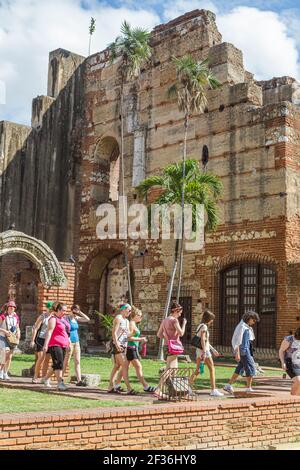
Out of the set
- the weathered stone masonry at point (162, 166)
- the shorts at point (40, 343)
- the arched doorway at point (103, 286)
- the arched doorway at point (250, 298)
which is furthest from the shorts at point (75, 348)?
the arched doorway at point (103, 286)

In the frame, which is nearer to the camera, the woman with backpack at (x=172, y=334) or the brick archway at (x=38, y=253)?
the woman with backpack at (x=172, y=334)

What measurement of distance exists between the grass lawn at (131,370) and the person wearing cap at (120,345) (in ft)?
3.12

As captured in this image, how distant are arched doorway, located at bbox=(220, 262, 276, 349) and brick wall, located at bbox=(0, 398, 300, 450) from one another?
11977mm

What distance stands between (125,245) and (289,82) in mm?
10306

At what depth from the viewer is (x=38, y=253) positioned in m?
14.7

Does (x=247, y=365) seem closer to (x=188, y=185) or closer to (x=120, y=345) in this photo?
(x=120, y=345)

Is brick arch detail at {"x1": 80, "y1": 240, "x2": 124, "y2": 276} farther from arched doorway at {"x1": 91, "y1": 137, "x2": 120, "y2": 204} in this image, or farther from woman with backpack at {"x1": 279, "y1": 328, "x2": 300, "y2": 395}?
woman with backpack at {"x1": 279, "y1": 328, "x2": 300, "y2": 395}

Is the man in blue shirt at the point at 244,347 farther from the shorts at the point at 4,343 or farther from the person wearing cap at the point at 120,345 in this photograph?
the shorts at the point at 4,343

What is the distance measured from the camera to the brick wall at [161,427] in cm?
695

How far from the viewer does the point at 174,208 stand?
2389 centimetres

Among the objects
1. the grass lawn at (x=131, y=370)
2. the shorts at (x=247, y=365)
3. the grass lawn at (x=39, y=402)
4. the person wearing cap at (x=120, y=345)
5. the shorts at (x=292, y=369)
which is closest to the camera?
the grass lawn at (x=39, y=402)

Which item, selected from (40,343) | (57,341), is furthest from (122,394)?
(40,343)

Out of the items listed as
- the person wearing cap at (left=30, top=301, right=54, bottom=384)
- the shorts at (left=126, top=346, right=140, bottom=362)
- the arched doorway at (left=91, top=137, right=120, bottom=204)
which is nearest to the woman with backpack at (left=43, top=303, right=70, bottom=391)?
the person wearing cap at (left=30, top=301, right=54, bottom=384)
